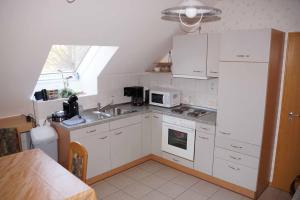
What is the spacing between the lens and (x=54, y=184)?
175 cm

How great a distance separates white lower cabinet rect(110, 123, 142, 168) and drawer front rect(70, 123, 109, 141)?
0.16 meters

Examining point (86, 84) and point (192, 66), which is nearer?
point (192, 66)

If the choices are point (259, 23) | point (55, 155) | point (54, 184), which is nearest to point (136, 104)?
point (55, 155)

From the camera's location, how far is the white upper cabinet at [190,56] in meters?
3.39

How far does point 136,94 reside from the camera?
13.5 ft

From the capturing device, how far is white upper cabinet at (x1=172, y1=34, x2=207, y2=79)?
3391 mm

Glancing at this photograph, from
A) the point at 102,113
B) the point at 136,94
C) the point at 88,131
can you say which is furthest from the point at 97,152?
the point at 136,94

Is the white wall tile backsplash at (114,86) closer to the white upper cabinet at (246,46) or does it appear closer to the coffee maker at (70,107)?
the coffee maker at (70,107)

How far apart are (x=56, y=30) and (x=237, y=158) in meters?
2.59

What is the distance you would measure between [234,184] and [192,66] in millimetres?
1698

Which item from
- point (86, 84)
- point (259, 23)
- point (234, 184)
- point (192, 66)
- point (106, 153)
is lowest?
point (234, 184)

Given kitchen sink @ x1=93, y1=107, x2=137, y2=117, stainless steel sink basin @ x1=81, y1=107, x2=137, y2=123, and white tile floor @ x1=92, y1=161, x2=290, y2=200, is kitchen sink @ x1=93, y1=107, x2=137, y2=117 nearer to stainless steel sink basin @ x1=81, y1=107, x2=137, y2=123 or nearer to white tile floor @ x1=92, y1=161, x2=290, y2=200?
stainless steel sink basin @ x1=81, y1=107, x2=137, y2=123

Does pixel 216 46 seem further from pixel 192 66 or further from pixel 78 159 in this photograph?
pixel 78 159

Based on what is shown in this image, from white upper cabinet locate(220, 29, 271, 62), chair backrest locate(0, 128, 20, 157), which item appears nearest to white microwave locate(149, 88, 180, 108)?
white upper cabinet locate(220, 29, 271, 62)
